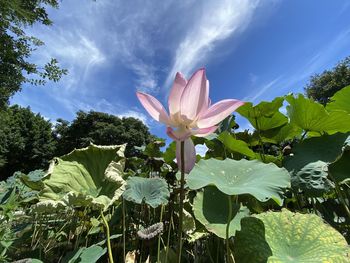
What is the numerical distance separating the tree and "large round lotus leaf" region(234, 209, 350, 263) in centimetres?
1544

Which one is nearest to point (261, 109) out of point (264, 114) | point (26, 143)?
point (264, 114)

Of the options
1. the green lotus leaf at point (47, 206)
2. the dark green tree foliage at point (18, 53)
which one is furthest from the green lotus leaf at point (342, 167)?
the dark green tree foliage at point (18, 53)

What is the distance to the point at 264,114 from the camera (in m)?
1.05

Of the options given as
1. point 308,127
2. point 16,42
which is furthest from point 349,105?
point 16,42

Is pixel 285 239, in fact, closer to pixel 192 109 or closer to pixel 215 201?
pixel 215 201

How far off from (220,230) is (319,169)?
31 centimetres

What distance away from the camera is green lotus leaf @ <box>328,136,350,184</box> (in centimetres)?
86

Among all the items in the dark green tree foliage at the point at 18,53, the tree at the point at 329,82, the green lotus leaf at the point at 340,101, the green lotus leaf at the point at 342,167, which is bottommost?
the green lotus leaf at the point at 342,167

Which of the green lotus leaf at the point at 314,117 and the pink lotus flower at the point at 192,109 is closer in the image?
the pink lotus flower at the point at 192,109

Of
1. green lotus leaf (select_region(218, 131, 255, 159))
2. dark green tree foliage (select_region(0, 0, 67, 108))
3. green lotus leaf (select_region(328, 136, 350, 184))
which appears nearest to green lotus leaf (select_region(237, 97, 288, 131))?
green lotus leaf (select_region(218, 131, 255, 159))

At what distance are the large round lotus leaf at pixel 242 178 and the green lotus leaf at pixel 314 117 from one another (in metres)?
0.25

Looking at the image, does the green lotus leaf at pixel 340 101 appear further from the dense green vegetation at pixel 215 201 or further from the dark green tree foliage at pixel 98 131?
the dark green tree foliage at pixel 98 131

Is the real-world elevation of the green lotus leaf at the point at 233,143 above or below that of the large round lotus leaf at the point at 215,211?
above

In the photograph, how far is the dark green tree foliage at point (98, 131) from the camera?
69.1 feet
